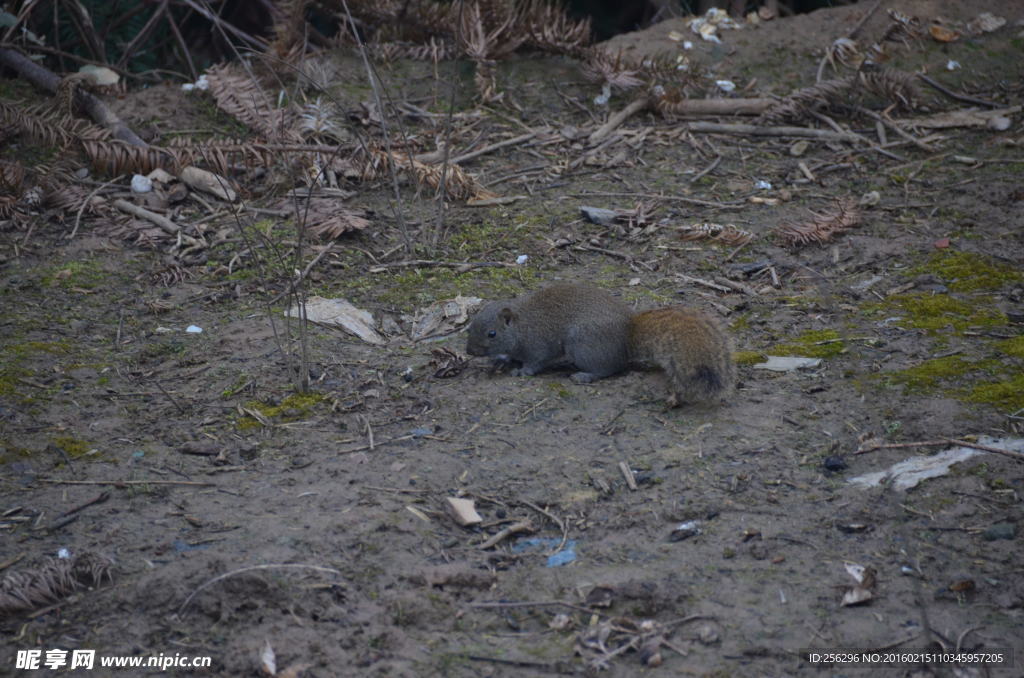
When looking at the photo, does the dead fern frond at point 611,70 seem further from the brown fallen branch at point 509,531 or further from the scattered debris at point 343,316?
the brown fallen branch at point 509,531

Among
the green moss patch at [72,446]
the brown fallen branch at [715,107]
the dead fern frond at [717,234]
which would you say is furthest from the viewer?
A: the brown fallen branch at [715,107]

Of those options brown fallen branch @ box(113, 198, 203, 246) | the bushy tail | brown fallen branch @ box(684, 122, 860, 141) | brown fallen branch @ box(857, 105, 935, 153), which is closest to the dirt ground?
the bushy tail

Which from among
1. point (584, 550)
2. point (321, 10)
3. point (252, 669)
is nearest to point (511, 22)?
point (321, 10)

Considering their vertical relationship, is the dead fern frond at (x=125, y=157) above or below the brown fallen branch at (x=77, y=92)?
below

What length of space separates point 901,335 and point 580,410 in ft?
5.61

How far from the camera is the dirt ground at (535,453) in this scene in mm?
2867

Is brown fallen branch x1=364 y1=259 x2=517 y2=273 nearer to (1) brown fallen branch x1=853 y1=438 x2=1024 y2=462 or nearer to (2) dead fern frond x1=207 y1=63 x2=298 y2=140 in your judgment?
(2) dead fern frond x1=207 y1=63 x2=298 y2=140

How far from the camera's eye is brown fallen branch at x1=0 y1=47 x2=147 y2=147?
22.2 ft

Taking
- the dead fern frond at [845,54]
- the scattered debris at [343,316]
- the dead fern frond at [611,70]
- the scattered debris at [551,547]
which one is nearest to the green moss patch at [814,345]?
the scattered debris at [551,547]

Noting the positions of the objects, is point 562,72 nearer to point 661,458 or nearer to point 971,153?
point 971,153

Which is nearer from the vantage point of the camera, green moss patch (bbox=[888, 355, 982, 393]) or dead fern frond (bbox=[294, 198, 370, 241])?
green moss patch (bbox=[888, 355, 982, 393])

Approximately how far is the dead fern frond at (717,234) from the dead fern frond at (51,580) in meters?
4.17

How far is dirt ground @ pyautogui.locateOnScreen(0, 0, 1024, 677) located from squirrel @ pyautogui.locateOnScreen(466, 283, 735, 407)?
12 centimetres

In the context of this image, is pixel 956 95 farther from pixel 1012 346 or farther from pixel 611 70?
pixel 1012 346
